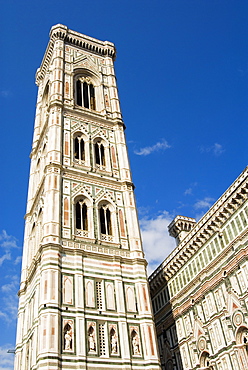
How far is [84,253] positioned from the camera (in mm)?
21906

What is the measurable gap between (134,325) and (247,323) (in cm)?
536

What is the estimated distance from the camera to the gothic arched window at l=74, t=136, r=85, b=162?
27.5 meters

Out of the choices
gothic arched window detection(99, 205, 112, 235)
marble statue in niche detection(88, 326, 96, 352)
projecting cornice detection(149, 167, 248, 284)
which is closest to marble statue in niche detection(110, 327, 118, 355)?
marble statue in niche detection(88, 326, 96, 352)

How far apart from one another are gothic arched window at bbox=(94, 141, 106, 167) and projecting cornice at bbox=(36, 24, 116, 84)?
13.0m

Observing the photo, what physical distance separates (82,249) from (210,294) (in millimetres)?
7183

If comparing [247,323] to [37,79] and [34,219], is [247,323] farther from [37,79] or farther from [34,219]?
[37,79]

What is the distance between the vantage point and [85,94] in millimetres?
33500

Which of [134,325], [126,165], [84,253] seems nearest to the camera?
[134,325]

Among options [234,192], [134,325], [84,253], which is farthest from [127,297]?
[234,192]

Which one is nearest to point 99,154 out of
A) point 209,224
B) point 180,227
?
point 180,227

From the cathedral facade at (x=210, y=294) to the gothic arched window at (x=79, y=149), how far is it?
871 centimetres

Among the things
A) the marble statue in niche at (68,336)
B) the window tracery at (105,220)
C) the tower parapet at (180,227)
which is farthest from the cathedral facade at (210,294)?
the marble statue in niche at (68,336)

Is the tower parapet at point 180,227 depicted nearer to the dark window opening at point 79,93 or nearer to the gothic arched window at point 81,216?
the gothic arched window at point 81,216

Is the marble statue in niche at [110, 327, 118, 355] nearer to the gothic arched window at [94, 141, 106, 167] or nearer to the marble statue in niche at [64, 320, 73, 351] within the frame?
the marble statue in niche at [64, 320, 73, 351]
